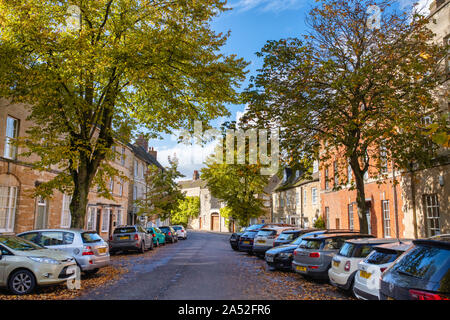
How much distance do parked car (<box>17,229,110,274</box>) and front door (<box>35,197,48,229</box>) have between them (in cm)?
953

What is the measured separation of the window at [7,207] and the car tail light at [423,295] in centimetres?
1765

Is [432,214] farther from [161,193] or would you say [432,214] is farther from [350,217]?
[161,193]

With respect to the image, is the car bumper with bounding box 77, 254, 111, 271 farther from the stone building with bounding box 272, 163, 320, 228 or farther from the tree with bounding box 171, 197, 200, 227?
the tree with bounding box 171, 197, 200, 227

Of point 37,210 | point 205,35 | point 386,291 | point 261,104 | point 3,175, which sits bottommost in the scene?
point 386,291

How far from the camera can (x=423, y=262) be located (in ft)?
15.7

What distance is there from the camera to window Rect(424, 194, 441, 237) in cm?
1652

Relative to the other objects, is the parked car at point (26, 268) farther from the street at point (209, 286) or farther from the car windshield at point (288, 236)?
the car windshield at point (288, 236)

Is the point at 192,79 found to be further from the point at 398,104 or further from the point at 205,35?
the point at 398,104

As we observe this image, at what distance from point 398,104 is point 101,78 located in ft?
37.1

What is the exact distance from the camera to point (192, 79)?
15.0 metres

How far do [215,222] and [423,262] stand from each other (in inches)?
2699

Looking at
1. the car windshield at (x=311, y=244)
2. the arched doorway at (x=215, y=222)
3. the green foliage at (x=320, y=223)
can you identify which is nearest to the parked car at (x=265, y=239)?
the car windshield at (x=311, y=244)

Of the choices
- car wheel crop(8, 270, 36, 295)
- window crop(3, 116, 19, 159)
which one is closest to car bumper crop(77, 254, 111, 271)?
car wheel crop(8, 270, 36, 295)

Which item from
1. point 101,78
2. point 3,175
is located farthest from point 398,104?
point 3,175
